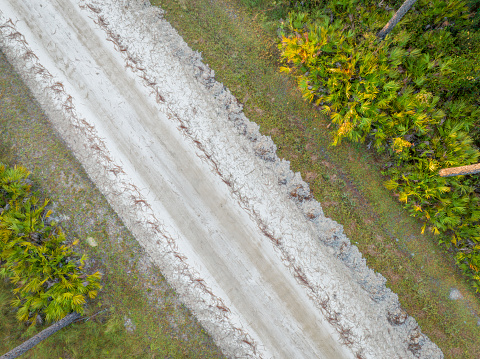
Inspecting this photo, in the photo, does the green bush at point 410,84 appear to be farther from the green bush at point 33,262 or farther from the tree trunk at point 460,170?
the green bush at point 33,262

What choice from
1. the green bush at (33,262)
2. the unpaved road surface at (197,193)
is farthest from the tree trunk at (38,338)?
the unpaved road surface at (197,193)

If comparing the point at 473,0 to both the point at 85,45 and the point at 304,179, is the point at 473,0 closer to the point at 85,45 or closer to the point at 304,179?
the point at 304,179

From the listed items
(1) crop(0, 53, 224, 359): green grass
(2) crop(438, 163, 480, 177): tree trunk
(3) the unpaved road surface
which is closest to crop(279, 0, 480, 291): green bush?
(2) crop(438, 163, 480, 177): tree trunk

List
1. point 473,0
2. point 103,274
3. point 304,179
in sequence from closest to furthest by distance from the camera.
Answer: point 473,0, point 103,274, point 304,179

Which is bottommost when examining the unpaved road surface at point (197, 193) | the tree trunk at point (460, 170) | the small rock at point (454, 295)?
the unpaved road surface at point (197, 193)

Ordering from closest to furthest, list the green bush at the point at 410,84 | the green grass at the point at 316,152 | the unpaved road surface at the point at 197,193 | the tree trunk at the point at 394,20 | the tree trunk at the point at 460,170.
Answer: the tree trunk at the point at 394,20 → the tree trunk at the point at 460,170 → the green bush at the point at 410,84 → the unpaved road surface at the point at 197,193 → the green grass at the point at 316,152

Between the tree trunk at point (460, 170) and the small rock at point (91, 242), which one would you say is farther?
the small rock at point (91, 242)

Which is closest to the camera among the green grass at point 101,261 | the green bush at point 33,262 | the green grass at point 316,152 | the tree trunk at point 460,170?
the tree trunk at point 460,170

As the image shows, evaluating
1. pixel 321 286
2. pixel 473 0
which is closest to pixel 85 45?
pixel 321 286
